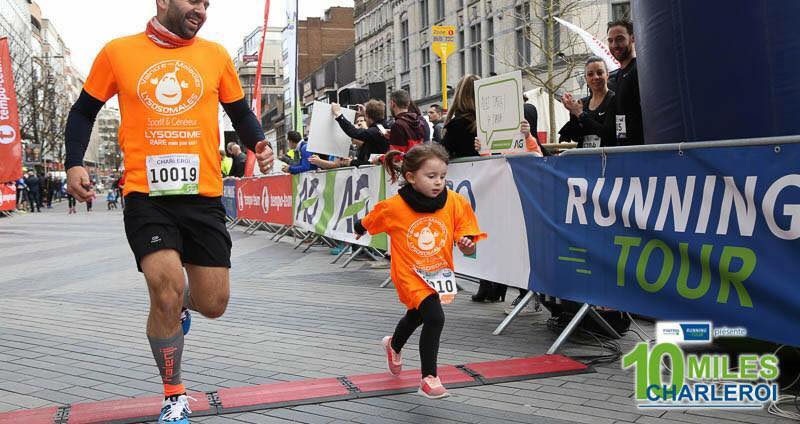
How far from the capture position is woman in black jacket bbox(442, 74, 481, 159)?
24.5 feet

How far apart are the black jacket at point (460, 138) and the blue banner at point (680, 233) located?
5.37 ft

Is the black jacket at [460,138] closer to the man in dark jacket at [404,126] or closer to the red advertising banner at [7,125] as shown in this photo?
the man in dark jacket at [404,126]

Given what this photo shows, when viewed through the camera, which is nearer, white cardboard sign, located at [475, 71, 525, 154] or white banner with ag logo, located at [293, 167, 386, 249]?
white cardboard sign, located at [475, 71, 525, 154]

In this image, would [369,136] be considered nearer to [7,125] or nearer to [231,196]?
[231,196]

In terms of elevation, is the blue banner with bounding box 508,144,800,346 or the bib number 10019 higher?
the bib number 10019

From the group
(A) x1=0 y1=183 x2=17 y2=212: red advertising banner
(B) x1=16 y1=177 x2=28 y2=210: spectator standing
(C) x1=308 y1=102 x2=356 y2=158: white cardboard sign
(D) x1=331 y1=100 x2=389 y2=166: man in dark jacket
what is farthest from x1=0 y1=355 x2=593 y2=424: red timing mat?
(B) x1=16 y1=177 x2=28 y2=210: spectator standing

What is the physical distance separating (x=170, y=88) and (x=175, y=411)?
1541 millimetres

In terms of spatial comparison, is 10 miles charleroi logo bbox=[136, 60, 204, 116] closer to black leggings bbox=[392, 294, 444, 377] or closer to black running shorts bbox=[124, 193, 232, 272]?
black running shorts bbox=[124, 193, 232, 272]

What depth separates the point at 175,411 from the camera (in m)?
4.02

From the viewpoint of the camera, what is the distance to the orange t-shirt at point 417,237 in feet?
15.6

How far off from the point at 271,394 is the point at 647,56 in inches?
127

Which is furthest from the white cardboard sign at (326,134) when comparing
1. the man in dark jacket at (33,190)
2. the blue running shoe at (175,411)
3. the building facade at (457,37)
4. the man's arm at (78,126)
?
the man in dark jacket at (33,190)

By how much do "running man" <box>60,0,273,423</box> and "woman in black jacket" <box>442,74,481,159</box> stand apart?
357cm

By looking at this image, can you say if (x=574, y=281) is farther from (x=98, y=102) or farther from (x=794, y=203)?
(x=98, y=102)
